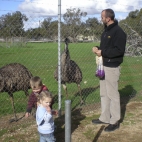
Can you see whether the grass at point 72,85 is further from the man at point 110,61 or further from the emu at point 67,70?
the man at point 110,61

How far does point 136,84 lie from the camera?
35.9ft

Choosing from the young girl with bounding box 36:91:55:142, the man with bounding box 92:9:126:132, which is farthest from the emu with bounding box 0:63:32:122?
the young girl with bounding box 36:91:55:142

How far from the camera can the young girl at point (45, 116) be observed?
13.6 feet

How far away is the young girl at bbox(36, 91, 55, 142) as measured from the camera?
4.13m

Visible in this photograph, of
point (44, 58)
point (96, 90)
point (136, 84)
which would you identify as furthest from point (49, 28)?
point (44, 58)

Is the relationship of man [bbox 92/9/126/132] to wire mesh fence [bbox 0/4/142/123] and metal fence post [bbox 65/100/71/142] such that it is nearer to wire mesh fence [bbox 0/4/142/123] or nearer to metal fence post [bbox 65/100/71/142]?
wire mesh fence [bbox 0/4/142/123]

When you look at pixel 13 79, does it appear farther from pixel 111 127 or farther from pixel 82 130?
pixel 111 127

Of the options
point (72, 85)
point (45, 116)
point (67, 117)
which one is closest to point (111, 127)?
point (45, 116)

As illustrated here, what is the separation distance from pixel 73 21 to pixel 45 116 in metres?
3.44

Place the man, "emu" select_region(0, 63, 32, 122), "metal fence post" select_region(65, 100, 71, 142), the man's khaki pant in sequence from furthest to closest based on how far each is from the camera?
"emu" select_region(0, 63, 32, 122) < the man's khaki pant < the man < "metal fence post" select_region(65, 100, 71, 142)

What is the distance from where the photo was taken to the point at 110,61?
5461 mm

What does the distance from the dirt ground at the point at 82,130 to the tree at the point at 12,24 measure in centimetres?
A: 199

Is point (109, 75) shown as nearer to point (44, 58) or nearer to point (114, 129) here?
point (114, 129)

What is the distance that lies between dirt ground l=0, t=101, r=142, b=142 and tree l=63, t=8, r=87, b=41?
2.07m
